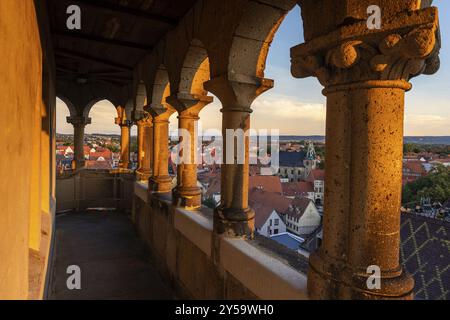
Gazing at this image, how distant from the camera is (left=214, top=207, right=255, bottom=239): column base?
348cm

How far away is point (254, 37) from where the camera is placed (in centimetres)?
341

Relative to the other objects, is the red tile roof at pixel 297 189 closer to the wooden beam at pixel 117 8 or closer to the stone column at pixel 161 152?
the stone column at pixel 161 152

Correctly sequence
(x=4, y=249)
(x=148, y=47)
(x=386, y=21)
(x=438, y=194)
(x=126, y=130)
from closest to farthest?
(x=4, y=249), (x=386, y=21), (x=148, y=47), (x=126, y=130), (x=438, y=194)

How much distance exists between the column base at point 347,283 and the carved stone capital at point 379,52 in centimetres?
115

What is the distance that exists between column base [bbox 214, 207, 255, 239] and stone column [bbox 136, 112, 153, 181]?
5.18 meters

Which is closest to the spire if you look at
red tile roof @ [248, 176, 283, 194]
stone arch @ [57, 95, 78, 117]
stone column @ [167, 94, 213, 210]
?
red tile roof @ [248, 176, 283, 194]

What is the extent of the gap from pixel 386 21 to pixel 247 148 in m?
2.05

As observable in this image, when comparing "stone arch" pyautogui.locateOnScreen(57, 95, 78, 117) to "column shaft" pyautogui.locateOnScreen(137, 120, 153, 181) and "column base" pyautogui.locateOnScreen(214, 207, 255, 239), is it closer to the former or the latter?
"column shaft" pyautogui.locateOnScreen(137, 120, 153, 181)

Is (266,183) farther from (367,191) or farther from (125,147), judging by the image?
(367,191)

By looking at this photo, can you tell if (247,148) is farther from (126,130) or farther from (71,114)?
(71,114)

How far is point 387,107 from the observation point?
1867 mm

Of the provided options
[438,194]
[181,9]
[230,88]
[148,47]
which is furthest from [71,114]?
[438,194]

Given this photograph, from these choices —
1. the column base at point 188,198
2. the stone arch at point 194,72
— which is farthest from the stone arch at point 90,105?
the column base at point 188,198

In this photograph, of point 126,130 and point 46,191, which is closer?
point 46,191
